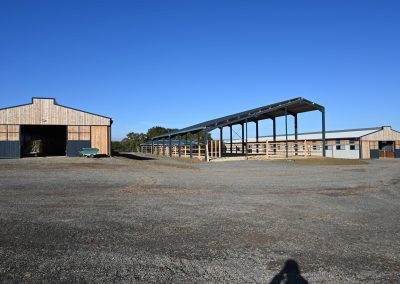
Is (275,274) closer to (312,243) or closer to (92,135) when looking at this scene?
(312,243)

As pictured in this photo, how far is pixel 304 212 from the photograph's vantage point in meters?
8.23

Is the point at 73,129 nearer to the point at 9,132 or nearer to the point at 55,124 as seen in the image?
the point at 55,124

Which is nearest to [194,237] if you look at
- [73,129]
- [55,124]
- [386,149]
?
[73,129]

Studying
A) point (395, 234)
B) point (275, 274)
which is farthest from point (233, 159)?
point (275, 274)

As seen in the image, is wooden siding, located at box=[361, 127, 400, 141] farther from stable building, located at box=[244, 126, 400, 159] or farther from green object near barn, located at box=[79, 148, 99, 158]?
green object near barn, located at box=[79, 148, 99, 158]

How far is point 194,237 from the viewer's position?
19.5 ft

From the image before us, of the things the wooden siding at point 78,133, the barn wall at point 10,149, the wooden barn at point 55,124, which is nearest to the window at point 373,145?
the wooden barn at point 55,124

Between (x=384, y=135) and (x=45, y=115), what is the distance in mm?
46899

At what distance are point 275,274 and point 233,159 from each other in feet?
93.6

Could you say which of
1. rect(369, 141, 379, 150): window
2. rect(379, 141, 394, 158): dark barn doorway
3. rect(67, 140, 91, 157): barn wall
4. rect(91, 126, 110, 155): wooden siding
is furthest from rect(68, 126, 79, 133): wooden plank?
rect(379, 141, 394, 158): dark barn doorway

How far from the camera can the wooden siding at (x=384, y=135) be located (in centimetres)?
4954

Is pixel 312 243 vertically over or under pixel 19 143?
under

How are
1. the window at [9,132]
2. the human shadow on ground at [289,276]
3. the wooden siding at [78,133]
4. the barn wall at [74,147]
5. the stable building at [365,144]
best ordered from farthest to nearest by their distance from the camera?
the stable building at [365,144]
the wooden siding at [78,133]
the barn wall at [74,147]
the window at [9,132]
the human shadow on ground at [289,276]

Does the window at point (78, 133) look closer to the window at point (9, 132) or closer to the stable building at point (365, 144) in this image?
the window at point (9, 132)
